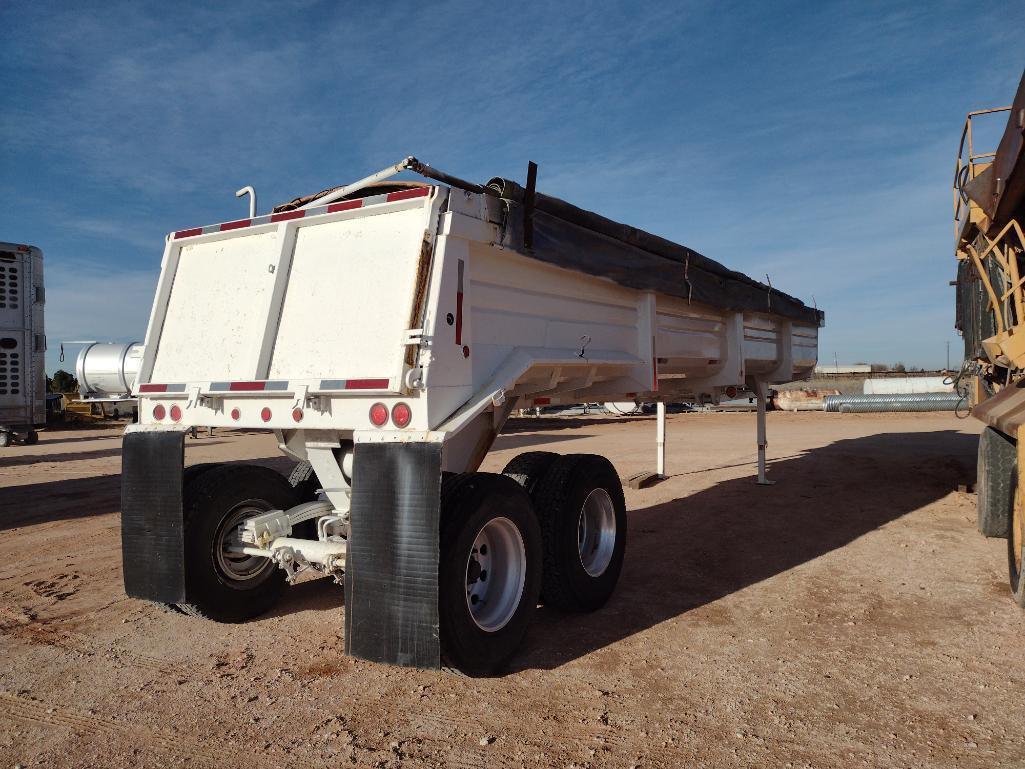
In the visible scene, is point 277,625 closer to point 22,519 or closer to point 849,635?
A: point 849,635

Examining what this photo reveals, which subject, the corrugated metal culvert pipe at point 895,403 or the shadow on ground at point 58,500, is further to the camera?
the corrugated metal culvert pipe at point 895,403

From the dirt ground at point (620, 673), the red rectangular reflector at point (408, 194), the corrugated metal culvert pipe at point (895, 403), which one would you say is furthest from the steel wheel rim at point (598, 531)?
the corrugated metal culvert pipe at point (895, 403)

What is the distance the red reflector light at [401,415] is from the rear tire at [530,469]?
1272 millimetres

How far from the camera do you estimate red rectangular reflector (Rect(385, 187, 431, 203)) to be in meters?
3.98

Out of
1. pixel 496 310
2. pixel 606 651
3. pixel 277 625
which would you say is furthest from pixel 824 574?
pixel 277 625

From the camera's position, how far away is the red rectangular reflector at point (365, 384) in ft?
12.6

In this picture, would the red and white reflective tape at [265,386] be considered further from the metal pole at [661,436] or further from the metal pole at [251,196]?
the metal pole at [661,436]

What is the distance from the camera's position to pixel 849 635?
14.9 feet

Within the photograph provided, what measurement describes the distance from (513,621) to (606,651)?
2.20 ft

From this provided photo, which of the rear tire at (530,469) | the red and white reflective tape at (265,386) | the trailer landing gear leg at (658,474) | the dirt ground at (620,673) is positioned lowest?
the dirt ground at (620,673)

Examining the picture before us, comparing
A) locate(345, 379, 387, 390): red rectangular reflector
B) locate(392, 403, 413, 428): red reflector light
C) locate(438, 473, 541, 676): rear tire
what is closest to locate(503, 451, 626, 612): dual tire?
→ locate(438, 473, 541, 676): rear tire

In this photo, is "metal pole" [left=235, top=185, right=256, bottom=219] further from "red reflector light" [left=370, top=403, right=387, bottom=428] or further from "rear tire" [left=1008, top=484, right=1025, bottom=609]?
"rear tire" [left=1008, top=484, right=1025, bottom=609]

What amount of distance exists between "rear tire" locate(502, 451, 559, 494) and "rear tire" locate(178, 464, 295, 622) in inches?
66.4

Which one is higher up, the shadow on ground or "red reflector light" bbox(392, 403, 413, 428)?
"red reflector light" bbox(392, 403, 413, 428)
